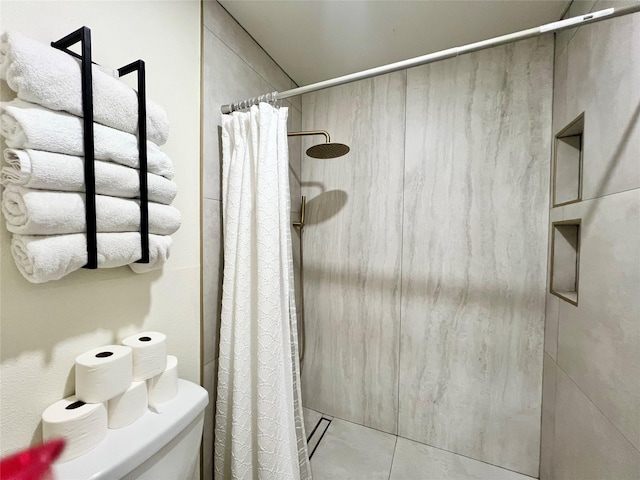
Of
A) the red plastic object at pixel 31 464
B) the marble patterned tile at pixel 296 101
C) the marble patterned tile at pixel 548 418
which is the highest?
the marble patterned tile at pixel 296 101

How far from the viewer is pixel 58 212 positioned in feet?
1.82

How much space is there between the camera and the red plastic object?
1.65ft

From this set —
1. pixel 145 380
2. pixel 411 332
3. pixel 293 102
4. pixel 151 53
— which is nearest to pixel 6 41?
pixel 151 53

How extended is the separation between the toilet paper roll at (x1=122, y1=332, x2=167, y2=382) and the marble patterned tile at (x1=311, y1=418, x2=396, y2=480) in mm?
1021

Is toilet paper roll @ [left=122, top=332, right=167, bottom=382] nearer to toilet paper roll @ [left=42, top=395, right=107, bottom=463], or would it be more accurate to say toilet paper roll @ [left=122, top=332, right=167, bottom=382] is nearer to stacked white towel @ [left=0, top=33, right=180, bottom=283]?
toilet paper roll @ [left=42, top=395, right=107, bottom=463]

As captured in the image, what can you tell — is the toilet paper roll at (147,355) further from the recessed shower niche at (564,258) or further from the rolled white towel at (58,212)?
the recessed shower niche at (564,258)

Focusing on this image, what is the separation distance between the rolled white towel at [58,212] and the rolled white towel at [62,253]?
0.06 ft

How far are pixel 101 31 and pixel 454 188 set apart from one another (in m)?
1.47

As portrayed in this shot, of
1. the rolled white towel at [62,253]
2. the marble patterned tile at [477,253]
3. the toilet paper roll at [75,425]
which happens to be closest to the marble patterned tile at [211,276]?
the rolled white towel at [62,253]

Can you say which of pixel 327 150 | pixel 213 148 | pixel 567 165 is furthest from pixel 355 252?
pixel 567 165

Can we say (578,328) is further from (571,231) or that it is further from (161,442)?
(161,442)

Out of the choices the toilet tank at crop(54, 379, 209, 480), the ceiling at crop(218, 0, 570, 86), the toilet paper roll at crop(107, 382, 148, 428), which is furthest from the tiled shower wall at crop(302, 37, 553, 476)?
the toilet paper roll at crop(107, 382, 148, 428)

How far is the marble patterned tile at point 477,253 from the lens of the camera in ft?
4.10

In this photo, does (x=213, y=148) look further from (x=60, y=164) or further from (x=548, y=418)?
(x=548, y=418)
